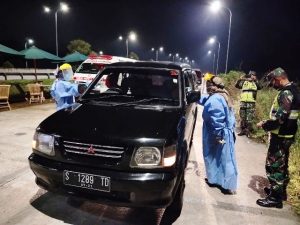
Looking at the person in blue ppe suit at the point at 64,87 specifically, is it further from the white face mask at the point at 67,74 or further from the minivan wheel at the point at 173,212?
the minivan wheel at the point at 173,212

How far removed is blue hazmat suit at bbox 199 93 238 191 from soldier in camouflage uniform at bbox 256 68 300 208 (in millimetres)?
485

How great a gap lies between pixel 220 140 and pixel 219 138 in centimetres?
3

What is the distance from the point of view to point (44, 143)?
3.69m

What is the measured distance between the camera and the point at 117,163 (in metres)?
3.35

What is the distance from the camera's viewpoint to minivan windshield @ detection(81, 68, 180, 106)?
15.1 ft

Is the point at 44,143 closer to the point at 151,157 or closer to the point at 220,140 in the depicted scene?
the point at 151,157

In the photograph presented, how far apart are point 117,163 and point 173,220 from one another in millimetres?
1222

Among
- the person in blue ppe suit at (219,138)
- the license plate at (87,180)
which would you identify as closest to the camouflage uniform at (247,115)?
the person in blue ppe suit at (219,138)

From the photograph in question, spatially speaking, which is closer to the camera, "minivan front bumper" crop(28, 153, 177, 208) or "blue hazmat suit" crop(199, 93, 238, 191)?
"minivan front bumper" crop(28, 153, 177, 208)

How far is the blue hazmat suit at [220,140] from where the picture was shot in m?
4.63

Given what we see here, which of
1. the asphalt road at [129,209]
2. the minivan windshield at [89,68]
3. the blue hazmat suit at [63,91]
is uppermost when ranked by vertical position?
the minivan windshield at [89,68]

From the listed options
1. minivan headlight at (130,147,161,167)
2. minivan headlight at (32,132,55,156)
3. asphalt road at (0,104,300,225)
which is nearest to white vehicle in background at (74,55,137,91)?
asphalt road at (0,104,300,225)

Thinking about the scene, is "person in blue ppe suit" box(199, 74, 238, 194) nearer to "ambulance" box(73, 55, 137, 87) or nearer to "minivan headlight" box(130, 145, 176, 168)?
"minivan headlight" box(130, 145, 176, 168)

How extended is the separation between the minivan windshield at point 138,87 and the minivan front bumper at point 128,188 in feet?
4.42
